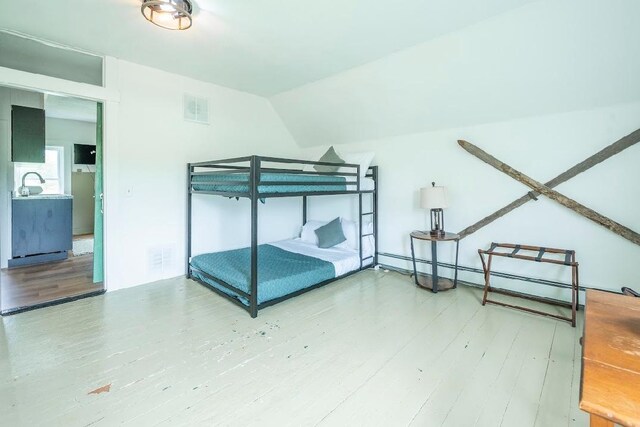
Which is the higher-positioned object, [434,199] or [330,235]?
[434,199]

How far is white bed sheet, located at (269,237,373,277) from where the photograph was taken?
349 cm

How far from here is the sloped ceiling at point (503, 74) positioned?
2182mm

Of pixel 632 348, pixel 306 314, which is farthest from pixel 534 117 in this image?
pixel 306 314

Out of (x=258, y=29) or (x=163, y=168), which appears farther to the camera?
(x=163, y=168)

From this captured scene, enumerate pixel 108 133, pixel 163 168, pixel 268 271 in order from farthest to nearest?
pixel 163 168, pixel 108 133, pixel 268 271

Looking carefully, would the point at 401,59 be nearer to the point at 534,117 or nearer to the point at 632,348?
the point at 534,117

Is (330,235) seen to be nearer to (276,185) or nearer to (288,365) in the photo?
(276,185)

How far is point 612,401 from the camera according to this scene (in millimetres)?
670

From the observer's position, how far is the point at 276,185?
2812mm

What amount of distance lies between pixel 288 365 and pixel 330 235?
2.31m

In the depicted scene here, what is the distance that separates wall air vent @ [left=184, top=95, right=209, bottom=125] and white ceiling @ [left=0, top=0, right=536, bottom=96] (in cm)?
43

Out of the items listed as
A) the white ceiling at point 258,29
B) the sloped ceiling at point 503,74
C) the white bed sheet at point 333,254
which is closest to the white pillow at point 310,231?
the white bed sheet at point 333,254

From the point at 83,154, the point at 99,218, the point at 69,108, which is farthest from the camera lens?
the point at 83,154

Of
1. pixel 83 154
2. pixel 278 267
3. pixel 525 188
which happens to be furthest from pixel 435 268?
pixel 83 154
